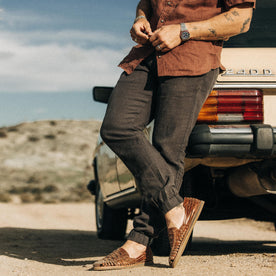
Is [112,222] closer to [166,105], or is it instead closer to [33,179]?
[166,105]

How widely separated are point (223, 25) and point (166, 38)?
375mm

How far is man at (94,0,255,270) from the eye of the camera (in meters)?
3.22

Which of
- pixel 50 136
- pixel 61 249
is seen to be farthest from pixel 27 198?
pixel 61 249

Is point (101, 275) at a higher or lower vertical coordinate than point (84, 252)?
higher

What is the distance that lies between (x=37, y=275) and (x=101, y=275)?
40 cm

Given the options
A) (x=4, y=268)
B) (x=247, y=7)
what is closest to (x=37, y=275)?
(x=4, y=268)

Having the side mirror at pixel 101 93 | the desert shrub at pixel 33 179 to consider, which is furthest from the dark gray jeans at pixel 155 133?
the desert shrub at pixel 33 179

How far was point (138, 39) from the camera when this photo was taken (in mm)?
3400

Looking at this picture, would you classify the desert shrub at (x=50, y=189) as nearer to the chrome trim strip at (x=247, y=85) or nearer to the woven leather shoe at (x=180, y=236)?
the chrome trim strip at (x=247, y=85)

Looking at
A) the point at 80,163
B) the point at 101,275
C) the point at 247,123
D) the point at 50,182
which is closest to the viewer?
the point at 101,275

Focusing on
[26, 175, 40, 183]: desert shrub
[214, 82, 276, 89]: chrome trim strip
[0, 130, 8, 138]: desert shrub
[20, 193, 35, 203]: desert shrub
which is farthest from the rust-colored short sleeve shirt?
[0, 130, 8, 138]: desert shrub

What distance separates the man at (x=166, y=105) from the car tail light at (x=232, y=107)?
0.80 feet

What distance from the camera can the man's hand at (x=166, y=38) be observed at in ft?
Result: 10.5

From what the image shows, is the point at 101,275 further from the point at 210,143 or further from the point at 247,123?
the point at 247,123
